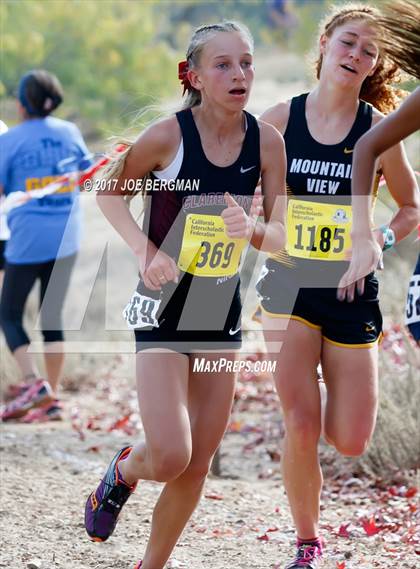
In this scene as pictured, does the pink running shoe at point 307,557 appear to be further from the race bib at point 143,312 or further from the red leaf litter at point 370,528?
the race bib at point 143,312

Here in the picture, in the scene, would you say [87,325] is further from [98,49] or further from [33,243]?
[98,49]

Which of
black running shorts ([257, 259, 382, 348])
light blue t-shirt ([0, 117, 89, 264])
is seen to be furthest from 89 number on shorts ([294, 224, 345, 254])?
light blue t-shirt ([0, 117, 89, 264])

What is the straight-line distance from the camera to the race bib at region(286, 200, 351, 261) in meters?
4.25

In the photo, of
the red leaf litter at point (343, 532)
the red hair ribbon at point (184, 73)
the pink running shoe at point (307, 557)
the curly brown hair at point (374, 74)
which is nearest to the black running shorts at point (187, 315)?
the red hair ribbon at point (184, 73)

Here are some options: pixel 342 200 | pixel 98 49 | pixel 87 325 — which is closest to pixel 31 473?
pixel 342 200

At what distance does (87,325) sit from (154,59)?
377 inches

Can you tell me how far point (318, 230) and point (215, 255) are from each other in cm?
58

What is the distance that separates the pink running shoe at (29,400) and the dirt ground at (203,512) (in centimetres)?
12

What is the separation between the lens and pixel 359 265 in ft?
12.6

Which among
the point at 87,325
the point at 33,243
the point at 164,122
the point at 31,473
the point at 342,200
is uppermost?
the point at 164,122

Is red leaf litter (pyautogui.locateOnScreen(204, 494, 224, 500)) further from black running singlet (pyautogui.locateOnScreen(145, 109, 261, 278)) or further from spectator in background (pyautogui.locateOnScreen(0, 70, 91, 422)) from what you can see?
spectator in background (pyautogui.locateOnScreen(0, 70, 91, 422))

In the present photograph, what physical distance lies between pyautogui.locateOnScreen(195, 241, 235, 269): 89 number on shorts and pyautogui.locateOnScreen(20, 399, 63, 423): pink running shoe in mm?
3649

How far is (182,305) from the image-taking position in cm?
386

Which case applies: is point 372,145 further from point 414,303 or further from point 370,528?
point 370,528
